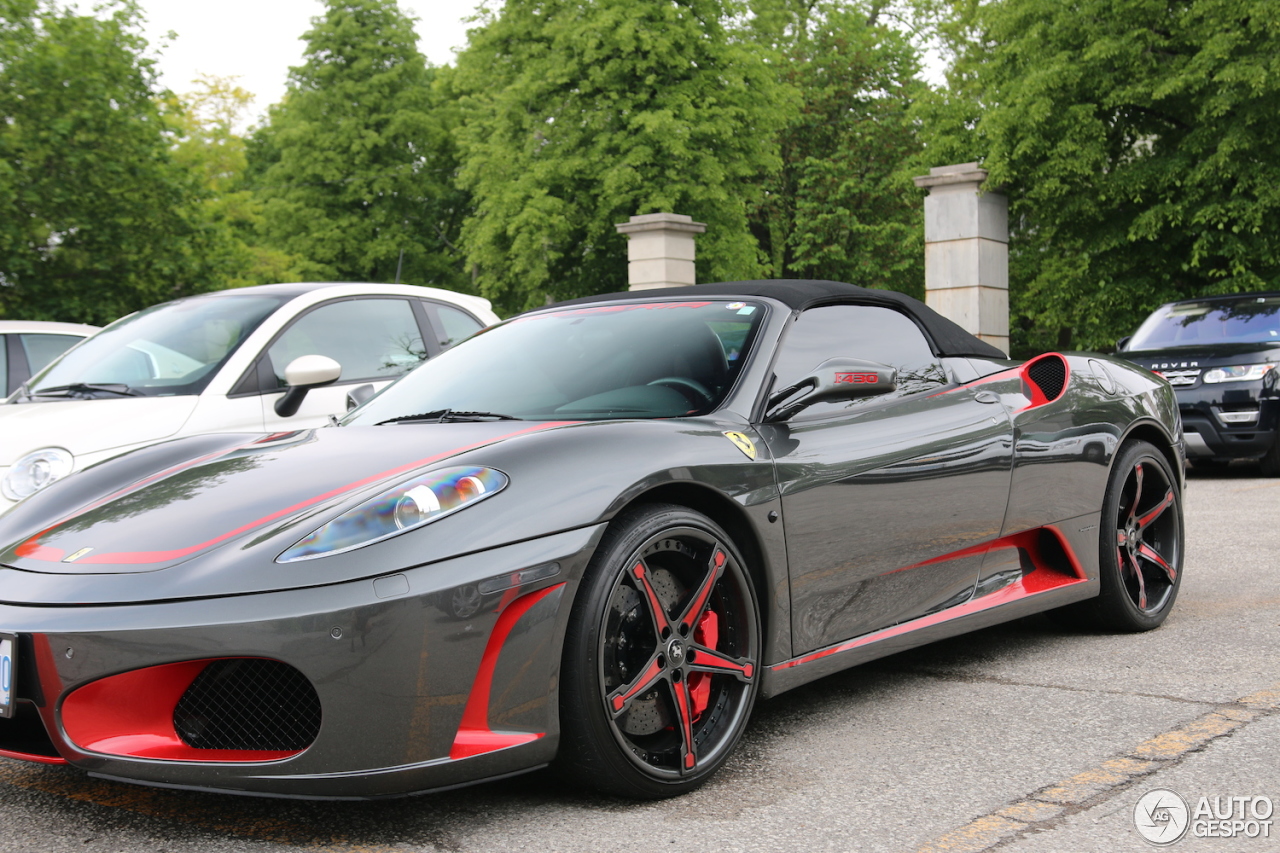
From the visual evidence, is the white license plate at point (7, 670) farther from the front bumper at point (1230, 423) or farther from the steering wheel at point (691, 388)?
the front bumper at point (1230, 423)

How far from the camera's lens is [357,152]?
125 ft

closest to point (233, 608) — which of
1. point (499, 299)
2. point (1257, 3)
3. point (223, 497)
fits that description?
point (223, 497)

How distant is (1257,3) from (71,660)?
1548 centimetres

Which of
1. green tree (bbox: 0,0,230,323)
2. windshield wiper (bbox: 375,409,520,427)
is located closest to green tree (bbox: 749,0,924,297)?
green tree (bbox: 0,0,230,323)

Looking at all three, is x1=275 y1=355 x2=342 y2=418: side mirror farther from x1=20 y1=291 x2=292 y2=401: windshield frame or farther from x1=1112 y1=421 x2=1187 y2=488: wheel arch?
x1=1112 y1=421 x2=1187 y2=488: wheel arch

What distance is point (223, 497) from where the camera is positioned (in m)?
3.12

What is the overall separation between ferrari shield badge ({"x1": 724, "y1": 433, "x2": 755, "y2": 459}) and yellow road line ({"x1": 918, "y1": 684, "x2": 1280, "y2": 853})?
1.08 m

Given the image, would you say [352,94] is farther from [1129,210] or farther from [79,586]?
[79,586]

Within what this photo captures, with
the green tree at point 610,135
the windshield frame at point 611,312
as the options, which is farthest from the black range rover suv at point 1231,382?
the green tree at point 610,135

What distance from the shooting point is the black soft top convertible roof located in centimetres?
403

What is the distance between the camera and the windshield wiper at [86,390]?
238 inches

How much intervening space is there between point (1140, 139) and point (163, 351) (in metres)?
A: 14.6

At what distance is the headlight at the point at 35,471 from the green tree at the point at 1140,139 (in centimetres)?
1390

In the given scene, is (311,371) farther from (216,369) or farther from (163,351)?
(163,351)
